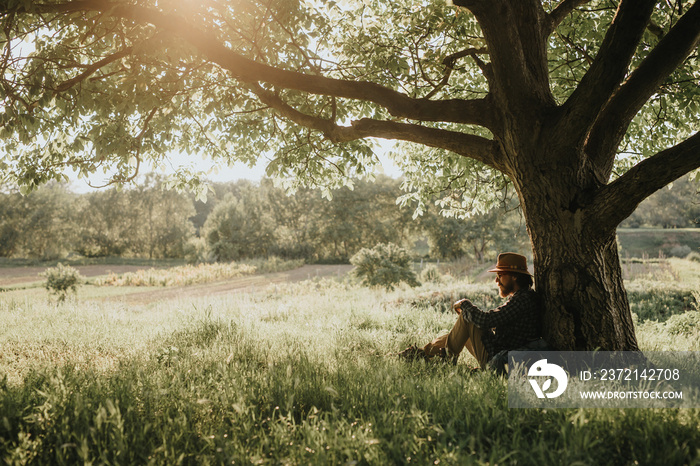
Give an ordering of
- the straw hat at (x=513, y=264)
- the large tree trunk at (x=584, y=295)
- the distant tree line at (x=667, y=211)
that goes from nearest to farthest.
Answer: the large tree trunk at (x=584, y=295) → the straw hat at (x=513, y=264) → the distant tree line at (x=667, y=211)

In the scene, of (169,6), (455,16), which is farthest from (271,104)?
(455,16)

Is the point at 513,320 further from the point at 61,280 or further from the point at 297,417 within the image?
the point at 61,280

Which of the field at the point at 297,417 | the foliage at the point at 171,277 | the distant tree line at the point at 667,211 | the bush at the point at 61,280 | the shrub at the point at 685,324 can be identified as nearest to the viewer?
the field at the point at 297,417

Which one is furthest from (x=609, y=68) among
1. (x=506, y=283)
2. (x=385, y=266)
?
(x=385, y=266)

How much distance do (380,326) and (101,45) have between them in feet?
21.0

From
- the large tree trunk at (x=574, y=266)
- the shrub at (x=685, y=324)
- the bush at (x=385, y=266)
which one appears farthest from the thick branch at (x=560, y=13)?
the bush at (x=385, y=266)

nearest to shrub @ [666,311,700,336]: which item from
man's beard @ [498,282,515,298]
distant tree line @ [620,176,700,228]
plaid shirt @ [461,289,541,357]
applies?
man's beard @ [498,282,515,298]

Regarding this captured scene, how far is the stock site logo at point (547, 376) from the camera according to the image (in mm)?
2822

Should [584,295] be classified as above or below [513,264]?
below

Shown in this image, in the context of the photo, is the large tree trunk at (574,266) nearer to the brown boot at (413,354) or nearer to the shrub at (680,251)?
the brown boot at (413,354)

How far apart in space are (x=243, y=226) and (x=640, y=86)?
41769mm

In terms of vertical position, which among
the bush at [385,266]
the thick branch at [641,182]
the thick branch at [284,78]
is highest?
the thick branch at [284,78]

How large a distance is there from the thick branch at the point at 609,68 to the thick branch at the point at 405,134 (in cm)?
87

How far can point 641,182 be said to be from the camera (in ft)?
10.3
